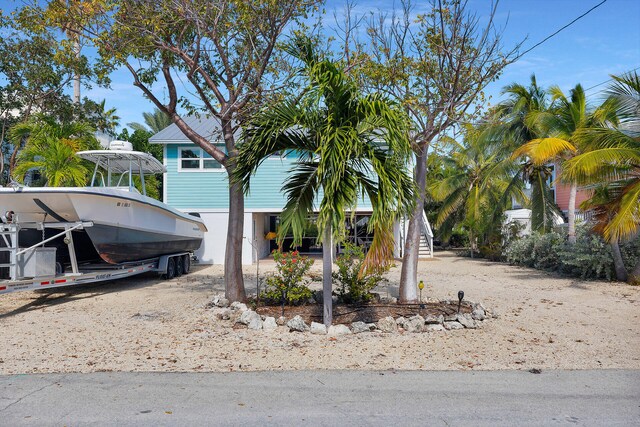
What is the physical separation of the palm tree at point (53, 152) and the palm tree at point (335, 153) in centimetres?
932

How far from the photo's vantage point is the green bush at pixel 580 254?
1441 cm

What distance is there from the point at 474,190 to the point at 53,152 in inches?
691

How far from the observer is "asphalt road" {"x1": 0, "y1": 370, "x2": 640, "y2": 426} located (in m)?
4.75

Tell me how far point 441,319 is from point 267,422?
14.7 ft

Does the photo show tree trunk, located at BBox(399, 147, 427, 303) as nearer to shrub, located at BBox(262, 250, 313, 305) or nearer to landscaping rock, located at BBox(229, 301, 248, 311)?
shrub, located at BBox(262, 250, 313, 305)

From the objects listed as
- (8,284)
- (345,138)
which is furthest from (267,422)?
(8,284)

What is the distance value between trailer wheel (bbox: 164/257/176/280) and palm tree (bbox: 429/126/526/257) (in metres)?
12.2

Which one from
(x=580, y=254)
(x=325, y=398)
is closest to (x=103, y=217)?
(x=325, y=398)

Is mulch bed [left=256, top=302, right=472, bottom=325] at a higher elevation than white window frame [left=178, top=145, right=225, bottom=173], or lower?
lower

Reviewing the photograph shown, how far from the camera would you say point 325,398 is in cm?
531

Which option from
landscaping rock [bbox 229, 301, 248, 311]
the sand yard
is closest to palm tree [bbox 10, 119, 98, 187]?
the sand yard

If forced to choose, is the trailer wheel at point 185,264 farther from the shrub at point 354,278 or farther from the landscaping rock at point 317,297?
the shrub at point 354,278

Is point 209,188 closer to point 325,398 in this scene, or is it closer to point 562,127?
point 562,127

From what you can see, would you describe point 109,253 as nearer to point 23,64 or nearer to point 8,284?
point 8,284
